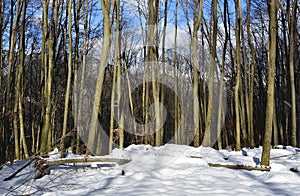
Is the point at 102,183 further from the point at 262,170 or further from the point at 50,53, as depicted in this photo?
the point at 50,53

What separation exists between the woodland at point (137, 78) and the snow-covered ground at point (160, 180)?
0.97 m

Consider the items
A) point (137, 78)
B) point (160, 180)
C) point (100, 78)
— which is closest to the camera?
point (160, 180)

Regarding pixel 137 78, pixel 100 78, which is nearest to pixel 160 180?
pixel 100 78

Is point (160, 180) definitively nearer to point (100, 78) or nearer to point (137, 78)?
point (100, 78)

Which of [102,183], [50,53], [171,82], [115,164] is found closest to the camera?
[102,183]

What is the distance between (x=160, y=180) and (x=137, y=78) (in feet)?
59.2

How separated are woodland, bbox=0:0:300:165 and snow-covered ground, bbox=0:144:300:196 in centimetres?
97

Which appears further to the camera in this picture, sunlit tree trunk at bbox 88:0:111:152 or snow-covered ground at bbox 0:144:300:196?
sunlit tree trunk at bbox 88:0:111:152

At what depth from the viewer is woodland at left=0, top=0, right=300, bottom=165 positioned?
33.8 feet

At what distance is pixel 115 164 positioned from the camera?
7.03m

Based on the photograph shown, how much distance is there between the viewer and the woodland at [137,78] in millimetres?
10305

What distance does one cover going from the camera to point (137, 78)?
76.8 feet

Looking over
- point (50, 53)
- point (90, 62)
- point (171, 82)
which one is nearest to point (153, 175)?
point (50, 53)

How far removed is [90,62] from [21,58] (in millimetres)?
9679
